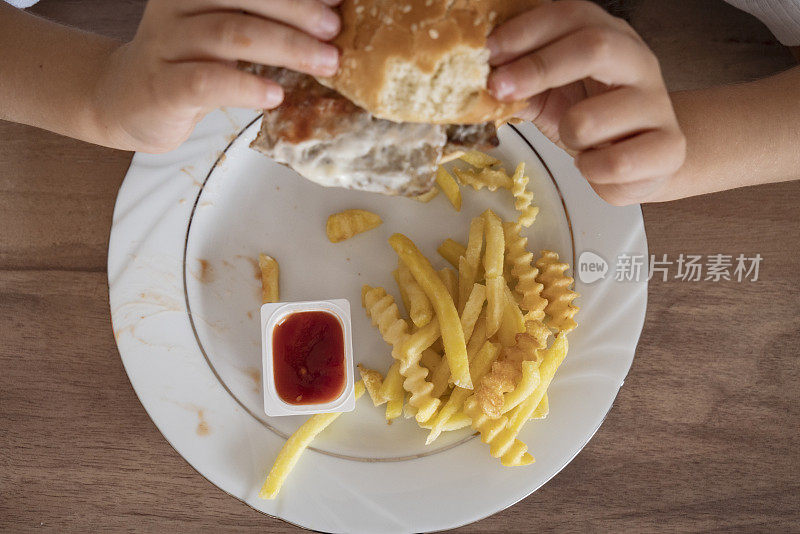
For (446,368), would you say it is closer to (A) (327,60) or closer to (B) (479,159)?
(B) (479,159)

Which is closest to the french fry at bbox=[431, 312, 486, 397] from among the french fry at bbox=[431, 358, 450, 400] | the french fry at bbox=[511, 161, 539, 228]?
the french fry at bbox=[431, 358, 450, 400]

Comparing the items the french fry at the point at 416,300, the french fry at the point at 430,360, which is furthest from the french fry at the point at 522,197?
the french fry at the point at 430,360

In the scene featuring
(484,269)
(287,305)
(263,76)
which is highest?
(263,76)

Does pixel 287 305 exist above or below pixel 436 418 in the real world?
above

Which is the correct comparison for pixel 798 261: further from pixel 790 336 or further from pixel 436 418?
pixel 436 418

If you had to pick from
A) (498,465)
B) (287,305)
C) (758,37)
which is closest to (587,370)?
(498,465)

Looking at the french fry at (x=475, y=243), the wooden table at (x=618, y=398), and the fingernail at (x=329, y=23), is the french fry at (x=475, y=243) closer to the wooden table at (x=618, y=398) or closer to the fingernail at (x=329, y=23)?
the wooden table at (x=618, y=398)

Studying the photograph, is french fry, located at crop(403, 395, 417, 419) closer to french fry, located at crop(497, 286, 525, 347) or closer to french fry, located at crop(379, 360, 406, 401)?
french fry, located at crop(379, 360, 406, 401)
